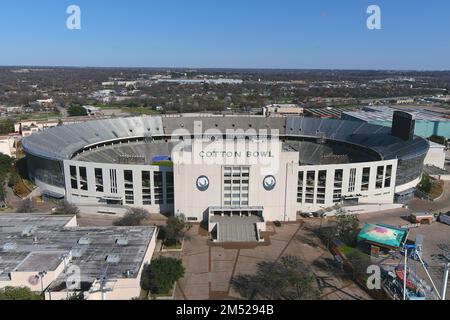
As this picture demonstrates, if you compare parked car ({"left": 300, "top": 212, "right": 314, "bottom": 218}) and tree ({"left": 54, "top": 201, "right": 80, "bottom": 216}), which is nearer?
tree ({"left": 54, "top": 201, "right": 80, "bottom": 216})

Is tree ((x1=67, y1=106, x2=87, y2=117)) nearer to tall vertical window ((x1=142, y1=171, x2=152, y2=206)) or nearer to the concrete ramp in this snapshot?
tall vertical window ((x1=142, y1=171, x2=152, y2=206))

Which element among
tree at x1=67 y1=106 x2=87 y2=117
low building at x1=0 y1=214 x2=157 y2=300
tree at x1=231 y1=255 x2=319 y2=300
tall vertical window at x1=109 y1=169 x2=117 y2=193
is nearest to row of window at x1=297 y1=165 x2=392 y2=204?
tree at x1=231 y1=255 x2=319 y2=300

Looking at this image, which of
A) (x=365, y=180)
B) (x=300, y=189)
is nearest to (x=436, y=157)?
(x=365, y=180)

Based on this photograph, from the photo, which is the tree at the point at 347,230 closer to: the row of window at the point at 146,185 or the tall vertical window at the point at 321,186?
the tall vertical window at the point at 321,186

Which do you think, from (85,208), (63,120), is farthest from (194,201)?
(63,120)

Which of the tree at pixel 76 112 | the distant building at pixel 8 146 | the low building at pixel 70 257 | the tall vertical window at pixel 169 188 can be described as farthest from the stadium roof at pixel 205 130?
the tree at pixel 76 112

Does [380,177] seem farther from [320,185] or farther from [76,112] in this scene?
[76,112]
